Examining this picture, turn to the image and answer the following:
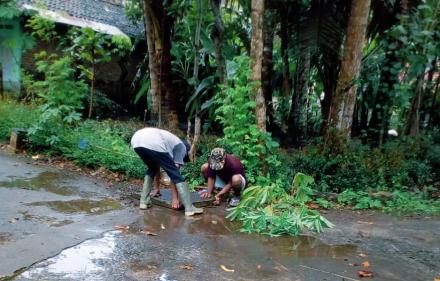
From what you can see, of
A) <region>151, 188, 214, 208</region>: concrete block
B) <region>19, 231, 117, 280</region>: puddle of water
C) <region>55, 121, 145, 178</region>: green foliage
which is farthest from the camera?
<region>55, 121, 145, 178</region>: green foliage

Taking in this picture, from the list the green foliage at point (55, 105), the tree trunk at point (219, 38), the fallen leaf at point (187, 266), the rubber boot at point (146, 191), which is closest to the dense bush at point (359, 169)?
the tree trunk at point (219, 38)

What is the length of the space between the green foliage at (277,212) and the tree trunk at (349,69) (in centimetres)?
191

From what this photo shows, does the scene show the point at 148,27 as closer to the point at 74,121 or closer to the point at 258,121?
the point at 74,121

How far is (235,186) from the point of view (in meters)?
6.89

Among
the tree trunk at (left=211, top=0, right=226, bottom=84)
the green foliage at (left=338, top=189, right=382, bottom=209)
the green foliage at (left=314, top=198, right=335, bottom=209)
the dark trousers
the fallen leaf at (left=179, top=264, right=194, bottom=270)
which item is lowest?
the fallen leaf at (left=179, top=264, right=194, bottom=270)

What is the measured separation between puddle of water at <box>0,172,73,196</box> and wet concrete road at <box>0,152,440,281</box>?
3.0 inches

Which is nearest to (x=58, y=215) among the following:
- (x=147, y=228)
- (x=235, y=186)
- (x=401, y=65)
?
(x=147, y=228)

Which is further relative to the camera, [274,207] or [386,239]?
[274,207]

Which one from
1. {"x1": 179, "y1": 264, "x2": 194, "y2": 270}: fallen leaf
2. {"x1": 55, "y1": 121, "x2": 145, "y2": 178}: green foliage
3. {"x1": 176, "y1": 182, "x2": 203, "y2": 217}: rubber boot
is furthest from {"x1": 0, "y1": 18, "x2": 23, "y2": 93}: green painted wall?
{"x1": 179, "y1": 264, "x2": 194, "y2": 270}: fallen leaf

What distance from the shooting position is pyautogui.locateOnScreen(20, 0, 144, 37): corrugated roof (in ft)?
50.1

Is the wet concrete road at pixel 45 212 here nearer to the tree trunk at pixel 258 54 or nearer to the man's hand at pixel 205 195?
the man's hand at pixel 205 195

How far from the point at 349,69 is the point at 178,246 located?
539 cm

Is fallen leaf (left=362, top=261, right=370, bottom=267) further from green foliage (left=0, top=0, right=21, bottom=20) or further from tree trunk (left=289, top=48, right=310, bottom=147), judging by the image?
green foliage (left=0, top=0, right=21, bottom=20)

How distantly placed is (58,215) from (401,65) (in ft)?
23.9
